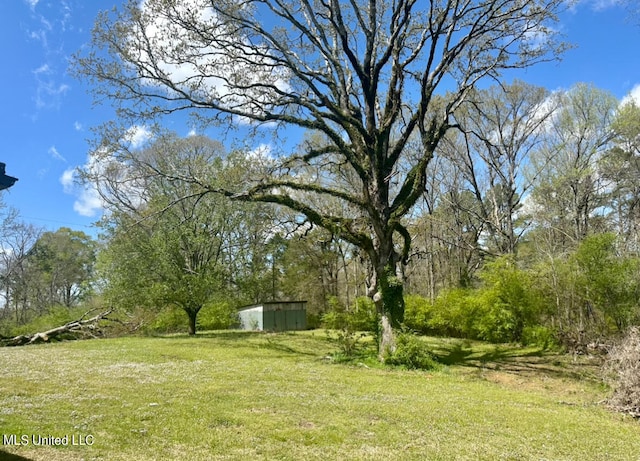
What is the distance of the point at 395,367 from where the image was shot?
12.2 metres

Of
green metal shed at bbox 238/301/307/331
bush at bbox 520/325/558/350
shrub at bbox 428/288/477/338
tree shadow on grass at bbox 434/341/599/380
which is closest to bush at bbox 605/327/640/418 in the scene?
tree shadow on grass at bbox 434/341/599/380

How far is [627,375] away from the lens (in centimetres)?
781

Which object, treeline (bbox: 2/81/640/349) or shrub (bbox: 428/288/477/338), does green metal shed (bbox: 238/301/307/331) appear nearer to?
treeline (bbox: 2/81/640/349)

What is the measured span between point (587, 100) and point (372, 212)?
716 inches

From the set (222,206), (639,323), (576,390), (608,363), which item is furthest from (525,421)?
(222,206)

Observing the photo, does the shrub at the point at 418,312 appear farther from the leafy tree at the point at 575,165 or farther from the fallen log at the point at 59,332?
the fallen log at the point at 59,332

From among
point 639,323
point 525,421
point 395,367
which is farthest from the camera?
point 639,323

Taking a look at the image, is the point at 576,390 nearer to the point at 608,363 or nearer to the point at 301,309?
the point at 608,363

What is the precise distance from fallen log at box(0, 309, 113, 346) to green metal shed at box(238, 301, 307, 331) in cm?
865

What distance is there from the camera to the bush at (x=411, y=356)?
40.2 ft

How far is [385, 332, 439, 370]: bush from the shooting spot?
1227 cm

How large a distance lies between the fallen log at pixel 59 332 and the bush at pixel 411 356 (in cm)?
1662

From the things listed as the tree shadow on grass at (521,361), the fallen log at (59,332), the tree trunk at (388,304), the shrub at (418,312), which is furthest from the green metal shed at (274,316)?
the tree trunk at (388,304)

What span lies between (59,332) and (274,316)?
38.7 feet
